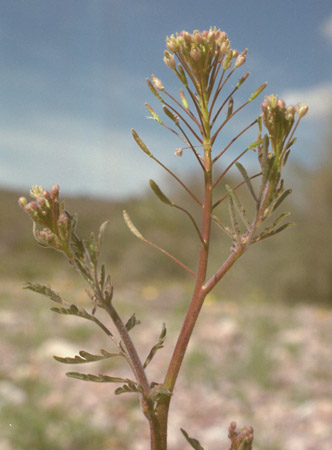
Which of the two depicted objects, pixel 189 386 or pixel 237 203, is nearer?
pixel 237 203

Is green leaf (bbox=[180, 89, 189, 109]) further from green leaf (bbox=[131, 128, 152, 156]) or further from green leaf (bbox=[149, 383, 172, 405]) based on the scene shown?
green leaf (bbox=[149, 383, 172, 405])

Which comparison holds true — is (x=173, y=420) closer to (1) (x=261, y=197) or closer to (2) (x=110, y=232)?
(1) (x=261, y=197)

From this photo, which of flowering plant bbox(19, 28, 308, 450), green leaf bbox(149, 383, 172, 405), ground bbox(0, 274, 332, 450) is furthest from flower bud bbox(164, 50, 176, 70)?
ground bbox(0, 274, 332, 450)

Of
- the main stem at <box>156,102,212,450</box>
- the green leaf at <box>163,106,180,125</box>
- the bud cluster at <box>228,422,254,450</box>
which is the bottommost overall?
the bud cluster at <box>228,422,254,450</box>

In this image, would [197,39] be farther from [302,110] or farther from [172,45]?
[302,110]

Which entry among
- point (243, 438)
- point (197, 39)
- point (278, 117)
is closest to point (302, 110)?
point (278, 117)

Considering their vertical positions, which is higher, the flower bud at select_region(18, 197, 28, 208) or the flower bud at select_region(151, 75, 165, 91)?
the flower bud at select_region(151, 75, 165, 91)

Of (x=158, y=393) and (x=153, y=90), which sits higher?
(x=153, y=90)

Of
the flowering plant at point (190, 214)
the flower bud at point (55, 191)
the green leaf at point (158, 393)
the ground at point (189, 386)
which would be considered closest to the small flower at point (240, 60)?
the flowering plant at point (190, 214)
